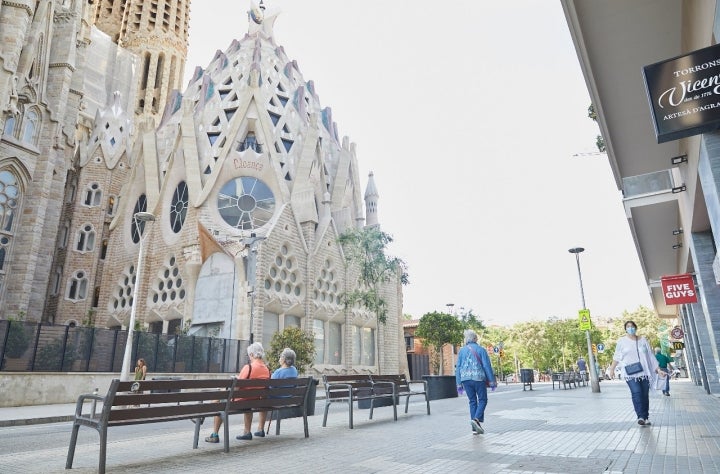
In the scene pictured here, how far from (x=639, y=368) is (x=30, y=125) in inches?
1399

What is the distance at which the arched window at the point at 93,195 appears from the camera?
38.9 metres

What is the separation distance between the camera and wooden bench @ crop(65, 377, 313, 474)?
479 centimetres

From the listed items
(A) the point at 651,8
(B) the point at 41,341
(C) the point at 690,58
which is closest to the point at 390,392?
(C) the point at 690,58

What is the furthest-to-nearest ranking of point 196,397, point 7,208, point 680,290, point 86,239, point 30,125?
point 86,239 → point 30,125 → point 7,208 → point 680,290 → point 196,397

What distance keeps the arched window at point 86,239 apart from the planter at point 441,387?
101ft

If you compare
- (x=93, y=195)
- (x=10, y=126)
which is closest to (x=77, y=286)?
(x=93, y=195)

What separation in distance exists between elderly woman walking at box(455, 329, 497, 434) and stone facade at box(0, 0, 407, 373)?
18.4 metres

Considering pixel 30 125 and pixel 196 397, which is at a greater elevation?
pixel 30 125

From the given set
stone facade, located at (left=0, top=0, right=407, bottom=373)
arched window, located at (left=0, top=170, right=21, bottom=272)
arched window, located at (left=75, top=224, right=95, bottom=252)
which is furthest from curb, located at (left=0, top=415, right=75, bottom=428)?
arched window, located at (left=75, top=224, right=95, bottom=252)

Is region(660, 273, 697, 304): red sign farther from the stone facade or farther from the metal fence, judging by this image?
the metal fence

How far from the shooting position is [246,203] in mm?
33875

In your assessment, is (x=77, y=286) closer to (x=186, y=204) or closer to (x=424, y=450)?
(x=186, y=204)

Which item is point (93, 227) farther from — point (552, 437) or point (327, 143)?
point (552, 437)

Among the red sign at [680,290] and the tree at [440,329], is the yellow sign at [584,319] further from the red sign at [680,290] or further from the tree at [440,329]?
the tree at [440,329]
